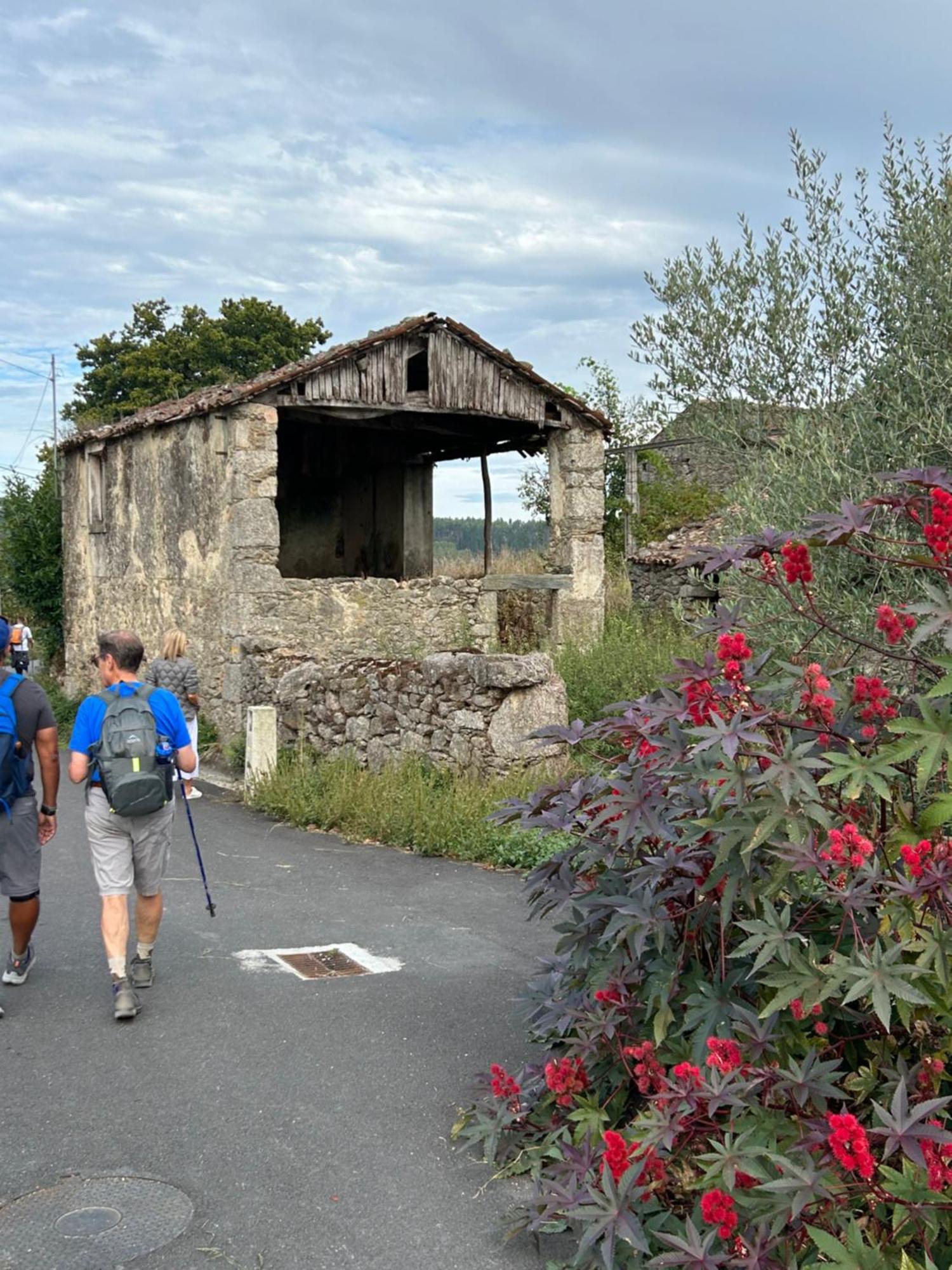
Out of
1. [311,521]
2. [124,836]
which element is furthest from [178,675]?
[311,521]

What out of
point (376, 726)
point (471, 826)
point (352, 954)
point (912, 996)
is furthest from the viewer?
point (376, 726)

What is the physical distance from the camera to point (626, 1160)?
3051 mm

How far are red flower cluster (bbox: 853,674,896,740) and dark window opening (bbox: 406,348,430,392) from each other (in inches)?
469

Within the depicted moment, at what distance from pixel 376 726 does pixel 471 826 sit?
2114 millimetres

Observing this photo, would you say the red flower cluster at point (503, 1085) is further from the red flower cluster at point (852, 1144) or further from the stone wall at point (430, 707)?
the stone wall at point (430, 707)

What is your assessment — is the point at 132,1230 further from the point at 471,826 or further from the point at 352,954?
the point at 471,826

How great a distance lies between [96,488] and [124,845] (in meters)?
13.0

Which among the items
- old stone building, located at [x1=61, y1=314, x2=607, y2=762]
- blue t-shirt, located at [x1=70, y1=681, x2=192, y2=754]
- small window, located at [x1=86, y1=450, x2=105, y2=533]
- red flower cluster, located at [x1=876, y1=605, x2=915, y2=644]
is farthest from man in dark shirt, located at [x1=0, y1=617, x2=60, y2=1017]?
small window, located at [x1=86, y1=450, x2=105, y2=533]

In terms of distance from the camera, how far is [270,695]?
12.4 m

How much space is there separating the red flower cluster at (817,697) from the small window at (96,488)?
51.4 feet

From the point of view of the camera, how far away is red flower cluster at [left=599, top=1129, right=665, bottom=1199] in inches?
120

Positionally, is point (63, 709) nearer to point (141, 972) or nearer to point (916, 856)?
point (141, 972)

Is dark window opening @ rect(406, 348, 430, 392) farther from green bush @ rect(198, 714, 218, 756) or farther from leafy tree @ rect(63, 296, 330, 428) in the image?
leafy tree @ rect(63, 296, 330, 428)

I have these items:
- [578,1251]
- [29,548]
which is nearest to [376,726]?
[578,1251]
